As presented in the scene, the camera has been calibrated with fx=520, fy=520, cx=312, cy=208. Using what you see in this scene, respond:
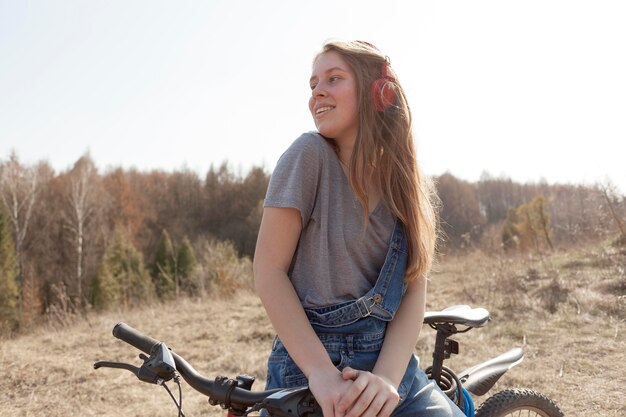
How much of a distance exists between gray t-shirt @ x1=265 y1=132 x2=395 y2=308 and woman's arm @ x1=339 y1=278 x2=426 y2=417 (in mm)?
139

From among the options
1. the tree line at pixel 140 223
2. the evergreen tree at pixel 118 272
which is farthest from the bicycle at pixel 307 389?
the evergreen tree at pixel 118 272

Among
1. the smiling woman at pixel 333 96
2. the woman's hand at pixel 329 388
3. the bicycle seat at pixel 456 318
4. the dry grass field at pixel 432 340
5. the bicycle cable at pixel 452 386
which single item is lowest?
the dry grass field at pixel 432 340

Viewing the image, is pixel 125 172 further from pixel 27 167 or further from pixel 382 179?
pixel 382 179

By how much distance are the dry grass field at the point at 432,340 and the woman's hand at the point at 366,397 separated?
277 cm

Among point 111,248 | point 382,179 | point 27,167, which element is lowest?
point 111,248

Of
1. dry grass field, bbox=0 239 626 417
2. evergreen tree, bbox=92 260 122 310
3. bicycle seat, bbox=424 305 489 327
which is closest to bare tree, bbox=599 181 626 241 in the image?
dry grass field, bbox=0 239 626 417

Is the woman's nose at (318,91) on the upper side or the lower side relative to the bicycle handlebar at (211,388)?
upper

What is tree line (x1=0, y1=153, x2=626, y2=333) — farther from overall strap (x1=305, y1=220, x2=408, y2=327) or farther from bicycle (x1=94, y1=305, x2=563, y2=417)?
overall strap (x1=305, y1=220, x2=408, y2=327)

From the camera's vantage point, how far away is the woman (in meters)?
1.36

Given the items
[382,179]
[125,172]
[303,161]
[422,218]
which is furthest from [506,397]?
[125,172]

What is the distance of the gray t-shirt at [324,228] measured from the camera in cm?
141

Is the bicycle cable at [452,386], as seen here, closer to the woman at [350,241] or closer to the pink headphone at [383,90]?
the woman at [350,241]

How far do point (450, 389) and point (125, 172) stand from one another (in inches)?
1993

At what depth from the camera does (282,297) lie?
135 cm
